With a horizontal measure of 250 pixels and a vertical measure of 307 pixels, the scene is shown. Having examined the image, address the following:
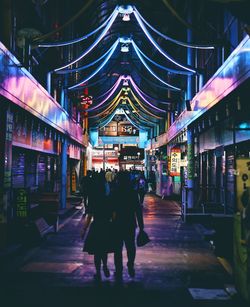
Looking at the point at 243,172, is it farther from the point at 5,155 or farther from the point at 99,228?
the point at 5,155

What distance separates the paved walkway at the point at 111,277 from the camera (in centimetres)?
683

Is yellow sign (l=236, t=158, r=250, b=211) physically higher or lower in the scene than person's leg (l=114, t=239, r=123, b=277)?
higher

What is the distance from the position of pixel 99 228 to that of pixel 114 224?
0.31m

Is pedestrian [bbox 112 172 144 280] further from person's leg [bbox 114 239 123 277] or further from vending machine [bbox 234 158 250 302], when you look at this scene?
vending machine [bbox 234 158 250 302]

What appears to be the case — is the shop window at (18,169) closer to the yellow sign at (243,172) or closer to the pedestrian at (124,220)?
the pedestrian at (124,220)

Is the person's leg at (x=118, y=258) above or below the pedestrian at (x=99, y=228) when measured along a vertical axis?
below

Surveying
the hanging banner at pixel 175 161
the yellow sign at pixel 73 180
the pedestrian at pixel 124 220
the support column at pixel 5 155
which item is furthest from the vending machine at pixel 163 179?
the pedestrian at pixel 124 220

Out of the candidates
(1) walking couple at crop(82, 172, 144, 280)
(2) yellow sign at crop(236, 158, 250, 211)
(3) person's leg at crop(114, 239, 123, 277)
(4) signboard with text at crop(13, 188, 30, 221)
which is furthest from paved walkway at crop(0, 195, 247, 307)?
(2) yellow sign at crop(236, 158, 250, 211)

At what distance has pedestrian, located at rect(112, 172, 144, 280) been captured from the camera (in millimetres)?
7883

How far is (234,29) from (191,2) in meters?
6.13

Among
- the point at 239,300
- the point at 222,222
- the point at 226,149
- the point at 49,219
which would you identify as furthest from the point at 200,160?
the point at 239,300

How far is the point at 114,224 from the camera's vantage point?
26.3ft

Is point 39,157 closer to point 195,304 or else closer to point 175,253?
point 175,253

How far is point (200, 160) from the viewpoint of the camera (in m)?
21.6
